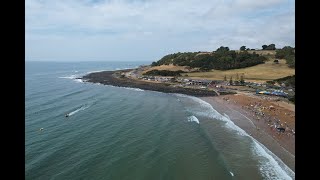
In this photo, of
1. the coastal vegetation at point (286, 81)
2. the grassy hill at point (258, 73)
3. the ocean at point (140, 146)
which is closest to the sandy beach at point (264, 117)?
the ocean at point (140, 146)

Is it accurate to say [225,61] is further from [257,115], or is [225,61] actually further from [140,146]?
[140,146]

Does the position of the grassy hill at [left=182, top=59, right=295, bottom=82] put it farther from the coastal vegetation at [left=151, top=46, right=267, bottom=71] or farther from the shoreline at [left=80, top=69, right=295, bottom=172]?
the shoreline at [left=80, top=69, right=295, bottom=172]

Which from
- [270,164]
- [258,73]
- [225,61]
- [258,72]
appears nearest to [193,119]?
[270,164]

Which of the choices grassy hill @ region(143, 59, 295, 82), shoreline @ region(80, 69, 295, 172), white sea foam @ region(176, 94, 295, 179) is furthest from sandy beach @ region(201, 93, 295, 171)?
grassy hill @ region(143, 59, 295, 82)

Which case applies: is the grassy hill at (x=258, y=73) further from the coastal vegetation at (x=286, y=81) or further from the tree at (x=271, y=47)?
the tree at (x=271, y=47)

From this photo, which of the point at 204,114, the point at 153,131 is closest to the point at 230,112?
the point at 204,114
